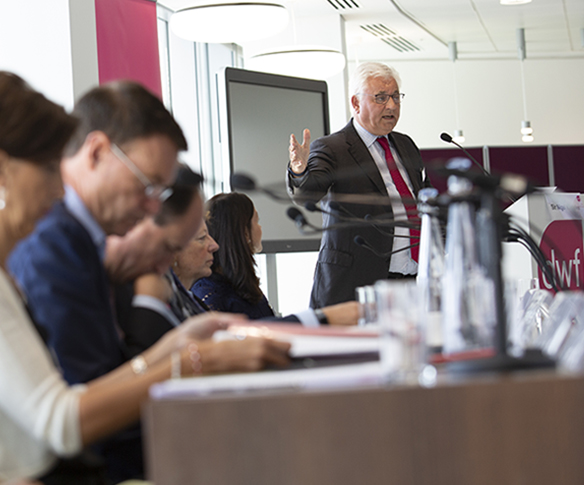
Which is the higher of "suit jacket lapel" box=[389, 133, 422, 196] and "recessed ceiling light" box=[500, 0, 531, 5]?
"recessed ceiling light" box=[500, 0, 531, 5]

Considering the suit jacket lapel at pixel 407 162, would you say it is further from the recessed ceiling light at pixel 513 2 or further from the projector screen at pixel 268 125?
the recessed ceiling light at pixel 513 2

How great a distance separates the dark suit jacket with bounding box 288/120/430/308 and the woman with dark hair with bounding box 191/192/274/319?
395 millimetres

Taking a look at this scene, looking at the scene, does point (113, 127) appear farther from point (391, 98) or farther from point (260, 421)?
point (391, 98)

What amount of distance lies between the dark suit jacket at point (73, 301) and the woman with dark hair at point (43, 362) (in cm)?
3

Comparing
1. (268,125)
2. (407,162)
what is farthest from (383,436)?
(268,125)

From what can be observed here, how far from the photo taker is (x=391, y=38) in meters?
9.70

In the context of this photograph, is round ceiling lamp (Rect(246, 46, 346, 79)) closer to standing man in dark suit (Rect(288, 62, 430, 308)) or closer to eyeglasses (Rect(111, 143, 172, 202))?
standing man in dark suit (Rect(288, 62, 430, 308))

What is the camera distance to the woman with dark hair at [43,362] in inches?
41.8

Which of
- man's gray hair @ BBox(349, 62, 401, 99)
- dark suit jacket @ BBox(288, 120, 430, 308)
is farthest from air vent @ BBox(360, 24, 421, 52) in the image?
dark suit jacket @ BBox(288, 120, 430, 308)

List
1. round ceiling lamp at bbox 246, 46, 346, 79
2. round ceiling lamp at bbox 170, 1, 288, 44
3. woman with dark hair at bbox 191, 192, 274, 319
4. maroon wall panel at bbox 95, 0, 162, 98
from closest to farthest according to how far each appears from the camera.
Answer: woman with dark hair at bbox 191, 192, 274, 319 < maroon wall panel at bbox 95, 0, 162, 98 < round ceiling lamp at bbox 170, 1, 288, 44 < round ceiling lamp at bbox 246, 46, 346, 79

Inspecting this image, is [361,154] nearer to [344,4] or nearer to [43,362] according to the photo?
[43,362]

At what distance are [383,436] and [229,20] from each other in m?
4.51

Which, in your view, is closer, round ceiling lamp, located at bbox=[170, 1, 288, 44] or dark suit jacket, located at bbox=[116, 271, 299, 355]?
dark suit jacket, located at bbox=[116, 271, 299, 355]

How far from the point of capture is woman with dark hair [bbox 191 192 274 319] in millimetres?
3064
